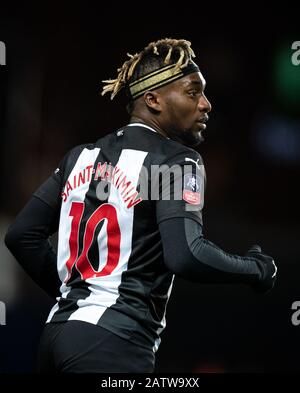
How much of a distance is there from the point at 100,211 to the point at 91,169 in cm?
15

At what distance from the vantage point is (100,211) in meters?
1.95

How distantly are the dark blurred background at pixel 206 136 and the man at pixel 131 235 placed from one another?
2.00 metres

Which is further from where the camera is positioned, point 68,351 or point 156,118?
point 156,118

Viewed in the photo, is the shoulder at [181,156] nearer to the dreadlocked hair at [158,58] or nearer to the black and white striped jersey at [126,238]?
the black and white striped jersey at [126,238]

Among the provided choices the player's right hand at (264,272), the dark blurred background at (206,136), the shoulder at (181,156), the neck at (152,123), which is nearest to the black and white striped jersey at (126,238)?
the shoulder at (181,156)

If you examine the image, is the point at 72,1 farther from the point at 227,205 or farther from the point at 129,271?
the point at 129,271

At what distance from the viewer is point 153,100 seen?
2152 mm

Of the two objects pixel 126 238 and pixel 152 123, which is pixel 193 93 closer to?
pixel 152 123

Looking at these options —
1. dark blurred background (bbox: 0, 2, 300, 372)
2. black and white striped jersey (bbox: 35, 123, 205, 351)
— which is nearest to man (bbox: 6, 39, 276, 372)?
black and white striped jersey (bbox: 35, 123, 205, 351)

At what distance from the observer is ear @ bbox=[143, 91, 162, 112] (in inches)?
84.1

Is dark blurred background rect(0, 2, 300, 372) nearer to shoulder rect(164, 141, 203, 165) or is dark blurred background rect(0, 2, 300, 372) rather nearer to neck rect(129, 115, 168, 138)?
neck rect(129, 115, 168, 138)

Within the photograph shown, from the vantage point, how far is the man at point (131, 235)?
71.5 inches

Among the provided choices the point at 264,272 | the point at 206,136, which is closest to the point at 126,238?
the point at 264,272

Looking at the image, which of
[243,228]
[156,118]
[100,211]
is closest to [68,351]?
[100,211]
